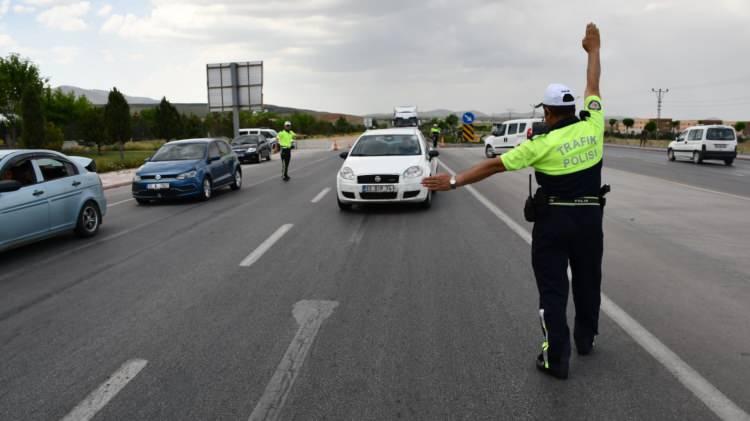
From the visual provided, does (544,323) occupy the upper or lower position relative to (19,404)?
upper

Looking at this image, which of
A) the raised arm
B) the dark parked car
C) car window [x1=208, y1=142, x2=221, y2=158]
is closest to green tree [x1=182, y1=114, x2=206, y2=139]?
the dark parked car

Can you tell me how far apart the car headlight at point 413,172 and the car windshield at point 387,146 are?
1081 millimetres

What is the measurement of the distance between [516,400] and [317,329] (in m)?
1.79

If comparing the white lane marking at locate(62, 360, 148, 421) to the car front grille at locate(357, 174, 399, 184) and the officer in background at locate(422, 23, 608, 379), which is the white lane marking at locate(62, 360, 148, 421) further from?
the car front grille at locate(357, 174, 399, 184)

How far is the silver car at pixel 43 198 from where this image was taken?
7.34m

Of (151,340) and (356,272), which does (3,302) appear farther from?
(356,272)

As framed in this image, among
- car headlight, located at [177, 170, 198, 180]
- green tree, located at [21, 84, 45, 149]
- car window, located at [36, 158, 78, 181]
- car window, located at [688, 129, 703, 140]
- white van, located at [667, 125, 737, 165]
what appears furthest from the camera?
green tree, located at [21, 84, 45, 149]

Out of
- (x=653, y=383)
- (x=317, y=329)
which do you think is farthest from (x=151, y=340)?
(x=653, y=383)

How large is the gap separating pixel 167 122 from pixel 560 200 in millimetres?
64076

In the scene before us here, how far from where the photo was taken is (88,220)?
9.06m

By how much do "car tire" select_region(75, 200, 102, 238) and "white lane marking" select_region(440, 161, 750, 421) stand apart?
25.0 ft

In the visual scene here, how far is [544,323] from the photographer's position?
3723 mm

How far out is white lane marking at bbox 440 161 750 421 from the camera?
3.19 metres

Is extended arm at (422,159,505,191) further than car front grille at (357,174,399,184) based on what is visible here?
No
